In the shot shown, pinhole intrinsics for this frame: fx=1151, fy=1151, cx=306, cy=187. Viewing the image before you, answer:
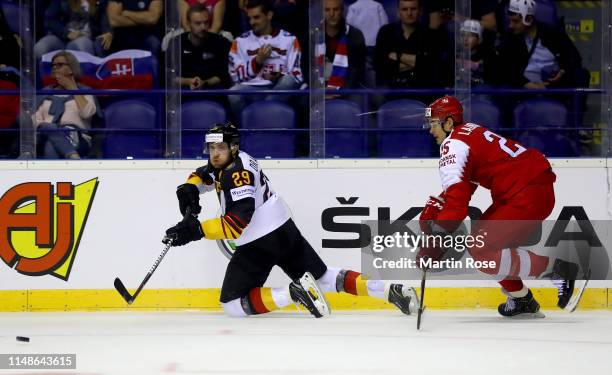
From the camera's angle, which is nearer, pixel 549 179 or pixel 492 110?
pixel 549 179

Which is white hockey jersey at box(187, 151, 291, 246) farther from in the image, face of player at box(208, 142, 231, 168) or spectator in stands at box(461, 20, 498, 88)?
spectator in stands at box(461, 20, 498, 88)

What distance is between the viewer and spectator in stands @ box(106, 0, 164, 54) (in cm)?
746

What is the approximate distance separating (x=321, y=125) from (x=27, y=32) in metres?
1.90

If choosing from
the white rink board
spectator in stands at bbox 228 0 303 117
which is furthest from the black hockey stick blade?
spectator in stands at bbox 228 0 303 117

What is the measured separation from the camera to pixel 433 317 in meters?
6.38

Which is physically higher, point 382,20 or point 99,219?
point 382,20

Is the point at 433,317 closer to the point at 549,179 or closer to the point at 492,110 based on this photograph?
the point at 549,179

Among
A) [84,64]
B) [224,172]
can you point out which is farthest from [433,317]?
[84,64]

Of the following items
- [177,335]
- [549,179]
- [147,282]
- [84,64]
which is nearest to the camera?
[177,335]

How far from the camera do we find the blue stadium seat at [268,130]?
7.13m

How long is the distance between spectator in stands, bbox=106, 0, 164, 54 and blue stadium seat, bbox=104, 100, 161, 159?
0.44 metres

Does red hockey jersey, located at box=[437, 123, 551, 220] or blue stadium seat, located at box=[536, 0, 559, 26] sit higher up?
blue stadium seat, located at box=[536, 0, 559, 26]

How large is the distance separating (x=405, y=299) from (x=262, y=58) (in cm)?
208

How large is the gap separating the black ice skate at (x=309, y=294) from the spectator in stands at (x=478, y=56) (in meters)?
1.78
